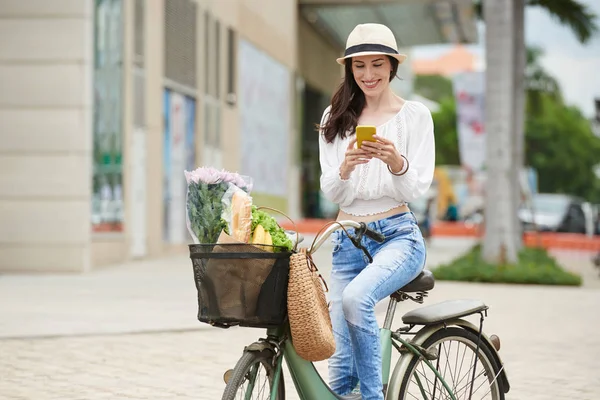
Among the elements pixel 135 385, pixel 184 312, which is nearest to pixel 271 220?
pixel 135 385

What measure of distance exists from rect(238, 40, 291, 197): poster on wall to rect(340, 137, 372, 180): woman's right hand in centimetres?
2763

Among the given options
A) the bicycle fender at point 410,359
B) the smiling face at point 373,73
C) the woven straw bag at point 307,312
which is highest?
the smiling face at point 373,73

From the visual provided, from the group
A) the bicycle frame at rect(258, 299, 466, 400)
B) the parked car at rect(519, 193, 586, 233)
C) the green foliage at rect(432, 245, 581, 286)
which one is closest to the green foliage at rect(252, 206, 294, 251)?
the bicycle frame at rect(258, 299, 466, 400)

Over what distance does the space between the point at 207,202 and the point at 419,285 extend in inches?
41.6

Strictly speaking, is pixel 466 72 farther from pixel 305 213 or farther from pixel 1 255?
pixel 305 213

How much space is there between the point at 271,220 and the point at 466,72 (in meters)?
23.9

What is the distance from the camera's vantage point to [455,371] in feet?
17.3

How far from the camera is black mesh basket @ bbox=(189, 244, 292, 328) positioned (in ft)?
13.6

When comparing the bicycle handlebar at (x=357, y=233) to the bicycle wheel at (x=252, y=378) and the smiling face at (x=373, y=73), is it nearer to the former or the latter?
the bicycle wheel at (x=252, y=378)

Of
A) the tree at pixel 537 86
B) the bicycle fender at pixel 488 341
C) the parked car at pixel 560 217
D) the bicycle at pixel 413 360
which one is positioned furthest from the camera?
the parked car at pixel 560 217

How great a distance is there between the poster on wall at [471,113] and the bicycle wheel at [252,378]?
23461 mm

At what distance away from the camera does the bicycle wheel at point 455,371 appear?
16.5ft

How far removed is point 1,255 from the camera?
19.1 metres

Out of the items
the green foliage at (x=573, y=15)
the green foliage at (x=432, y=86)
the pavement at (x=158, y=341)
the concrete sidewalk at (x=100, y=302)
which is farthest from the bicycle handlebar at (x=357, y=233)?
the green foliage at (x=432, y=86)
